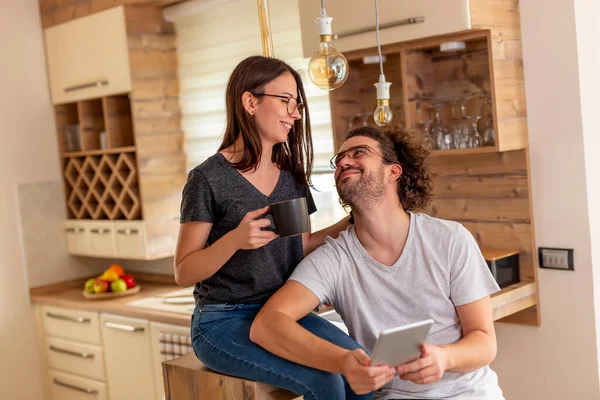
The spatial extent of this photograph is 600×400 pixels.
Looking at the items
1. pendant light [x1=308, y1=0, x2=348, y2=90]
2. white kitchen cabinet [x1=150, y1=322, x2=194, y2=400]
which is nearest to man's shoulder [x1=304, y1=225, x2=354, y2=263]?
pendant light [x1=308, y1=0, x2=348, y2=90]

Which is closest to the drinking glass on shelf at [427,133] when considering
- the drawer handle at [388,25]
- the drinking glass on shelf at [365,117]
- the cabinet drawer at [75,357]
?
the drinking glass on shelf at [365,117]

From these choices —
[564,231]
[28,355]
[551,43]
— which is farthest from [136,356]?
[551,43]

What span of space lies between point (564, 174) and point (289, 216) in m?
1.52

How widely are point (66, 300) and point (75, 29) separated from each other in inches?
58.5

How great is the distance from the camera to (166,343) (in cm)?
348

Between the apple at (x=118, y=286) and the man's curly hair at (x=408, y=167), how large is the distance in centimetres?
236

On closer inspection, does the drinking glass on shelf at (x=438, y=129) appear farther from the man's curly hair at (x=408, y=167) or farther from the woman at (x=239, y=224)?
the woman at (x=239, y=224)

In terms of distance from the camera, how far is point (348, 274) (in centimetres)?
200

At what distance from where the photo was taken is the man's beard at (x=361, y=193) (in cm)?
201

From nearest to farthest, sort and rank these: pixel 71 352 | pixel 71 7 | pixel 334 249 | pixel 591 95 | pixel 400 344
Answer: pixel 400 344
pixel 334 249
pixel 591 95
pixel 71 352
pixel 71 7

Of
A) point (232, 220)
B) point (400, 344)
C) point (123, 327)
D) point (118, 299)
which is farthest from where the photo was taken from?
point (118, 299)

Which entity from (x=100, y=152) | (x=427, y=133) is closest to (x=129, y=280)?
(x=100, y=152)

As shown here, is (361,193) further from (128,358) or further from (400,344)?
(128,358)

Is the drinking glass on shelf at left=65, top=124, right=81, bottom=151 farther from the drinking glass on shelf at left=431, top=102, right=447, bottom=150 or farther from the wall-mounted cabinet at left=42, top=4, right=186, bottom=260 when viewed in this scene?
the drinking glass on shelf at left=431, top=102, right=447, bottom=150
